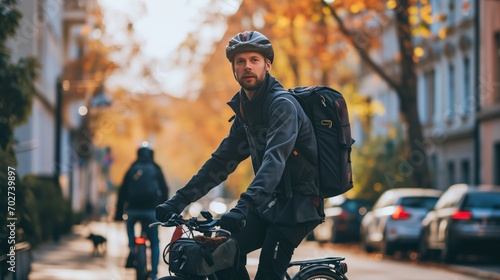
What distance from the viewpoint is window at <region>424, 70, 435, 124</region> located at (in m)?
46.2

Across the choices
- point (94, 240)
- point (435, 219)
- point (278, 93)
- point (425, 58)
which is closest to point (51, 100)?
point (425, 58)

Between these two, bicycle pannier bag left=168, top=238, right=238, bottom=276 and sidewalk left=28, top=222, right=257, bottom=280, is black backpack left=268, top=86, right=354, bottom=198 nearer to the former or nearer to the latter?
bicycle pannier bag left=168, top=238, right=238, bottom=276

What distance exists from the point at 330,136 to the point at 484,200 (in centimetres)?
1588

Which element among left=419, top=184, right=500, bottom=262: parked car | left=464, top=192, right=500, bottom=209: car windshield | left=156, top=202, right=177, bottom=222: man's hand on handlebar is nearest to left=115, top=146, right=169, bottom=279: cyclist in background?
left=156, top=202, right=177, bottom=222: man's hand on handlebar

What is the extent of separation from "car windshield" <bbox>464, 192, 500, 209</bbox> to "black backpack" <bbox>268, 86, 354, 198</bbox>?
15.7m

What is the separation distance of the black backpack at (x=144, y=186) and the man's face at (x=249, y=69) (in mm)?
7808

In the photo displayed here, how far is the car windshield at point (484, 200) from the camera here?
2223cm

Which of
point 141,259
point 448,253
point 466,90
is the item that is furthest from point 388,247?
point 466,90

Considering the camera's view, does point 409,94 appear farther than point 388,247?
Yes

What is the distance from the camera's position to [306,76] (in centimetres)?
4894

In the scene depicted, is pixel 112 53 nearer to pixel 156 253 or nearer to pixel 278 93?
pixel 156 253

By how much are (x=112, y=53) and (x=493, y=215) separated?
2398cm

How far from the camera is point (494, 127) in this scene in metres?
35.6

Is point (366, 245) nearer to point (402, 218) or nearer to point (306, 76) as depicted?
point (402, 218)
